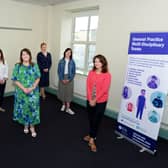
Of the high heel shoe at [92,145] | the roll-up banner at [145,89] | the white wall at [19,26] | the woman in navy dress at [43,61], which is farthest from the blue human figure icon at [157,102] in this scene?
the white wall at [19,26]

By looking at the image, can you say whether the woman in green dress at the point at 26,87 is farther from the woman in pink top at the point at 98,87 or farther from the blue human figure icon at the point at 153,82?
the blue human figure icon at the point at 153,82

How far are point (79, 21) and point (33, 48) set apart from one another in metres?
1.52

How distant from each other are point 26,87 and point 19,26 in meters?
2.78

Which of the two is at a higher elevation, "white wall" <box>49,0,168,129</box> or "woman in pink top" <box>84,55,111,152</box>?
"white wall" <box>49,0,168,129</box>

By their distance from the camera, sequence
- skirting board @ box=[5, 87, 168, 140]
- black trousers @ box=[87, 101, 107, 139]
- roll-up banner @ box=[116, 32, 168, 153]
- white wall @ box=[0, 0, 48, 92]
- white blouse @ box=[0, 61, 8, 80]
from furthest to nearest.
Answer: white wall @ box=[0, 0, 48, 92] < white blouse @ box=[0, 61, 8, 80] < skirting board @ box=[5, 87, 168, 140] < black trousers @ box=[87, 101, 107, 139] < roll-up banner @ box=[116, 32, 168, 153]

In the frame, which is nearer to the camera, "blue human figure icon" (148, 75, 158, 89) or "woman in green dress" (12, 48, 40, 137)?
"blue human figure icon" (148, 75, 158, 89)

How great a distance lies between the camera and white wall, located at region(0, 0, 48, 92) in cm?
481

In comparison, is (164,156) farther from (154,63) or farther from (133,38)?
(133,38)

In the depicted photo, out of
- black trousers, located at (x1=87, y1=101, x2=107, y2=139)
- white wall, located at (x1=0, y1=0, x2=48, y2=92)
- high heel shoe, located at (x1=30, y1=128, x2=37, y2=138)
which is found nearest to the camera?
black trousers, located at (x1=87, y1=101, x2=107, y2=139)

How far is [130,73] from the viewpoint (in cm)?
305

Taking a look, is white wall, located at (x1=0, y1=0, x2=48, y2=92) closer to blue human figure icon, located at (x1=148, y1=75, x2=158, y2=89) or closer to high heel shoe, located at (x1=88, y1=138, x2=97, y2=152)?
high heel shoe, located at (x1=88, y1=138, x2=97, y2=152)

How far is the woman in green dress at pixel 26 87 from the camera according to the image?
2885 mm

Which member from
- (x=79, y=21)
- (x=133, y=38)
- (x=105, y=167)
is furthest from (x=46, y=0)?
(x=105, y=167)

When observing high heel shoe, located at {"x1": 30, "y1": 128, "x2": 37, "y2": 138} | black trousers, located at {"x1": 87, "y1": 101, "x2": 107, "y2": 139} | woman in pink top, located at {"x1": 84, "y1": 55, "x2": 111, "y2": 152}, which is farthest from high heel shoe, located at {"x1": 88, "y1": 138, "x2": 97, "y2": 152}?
high heel shoe, located at {"x1": 30, "y1": 128, "x2": 37, "y2": 138}
